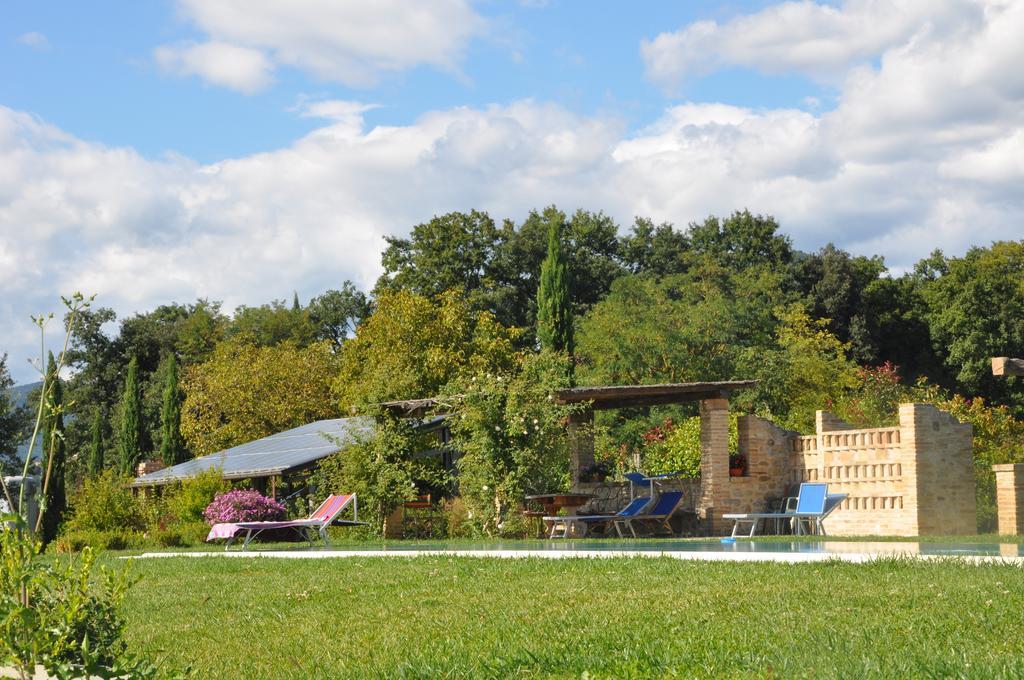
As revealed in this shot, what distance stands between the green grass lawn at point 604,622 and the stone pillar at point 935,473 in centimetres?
880

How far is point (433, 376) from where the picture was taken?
35094 mm

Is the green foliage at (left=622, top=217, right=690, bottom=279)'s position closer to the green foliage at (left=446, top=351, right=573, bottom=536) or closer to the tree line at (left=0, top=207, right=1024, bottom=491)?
the tree line at (left=0, top=207, right=1024, bottom=491)

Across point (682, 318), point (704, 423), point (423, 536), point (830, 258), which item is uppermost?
point (830, 258)

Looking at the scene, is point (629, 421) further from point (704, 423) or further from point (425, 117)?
point (425, 117)

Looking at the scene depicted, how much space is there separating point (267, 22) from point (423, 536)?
11166mm

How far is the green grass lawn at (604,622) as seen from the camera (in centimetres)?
628

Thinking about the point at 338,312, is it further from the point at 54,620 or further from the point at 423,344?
the point at 54,620

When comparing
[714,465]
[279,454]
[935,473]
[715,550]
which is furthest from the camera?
[279,454]

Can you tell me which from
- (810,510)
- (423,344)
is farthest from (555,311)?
(810,510)

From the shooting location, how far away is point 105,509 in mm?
25578

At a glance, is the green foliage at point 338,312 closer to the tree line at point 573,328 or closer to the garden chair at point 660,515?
the tree line at point 573,328

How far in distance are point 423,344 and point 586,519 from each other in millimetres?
16354

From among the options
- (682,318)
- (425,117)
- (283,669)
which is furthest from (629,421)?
(283,669)

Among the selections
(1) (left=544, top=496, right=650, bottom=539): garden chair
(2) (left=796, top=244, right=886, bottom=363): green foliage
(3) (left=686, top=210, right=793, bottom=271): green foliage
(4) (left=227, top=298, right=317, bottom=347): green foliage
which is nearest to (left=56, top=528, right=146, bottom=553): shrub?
A: (1) (left=544, top=496, right=650, bottom=539): garden chair
